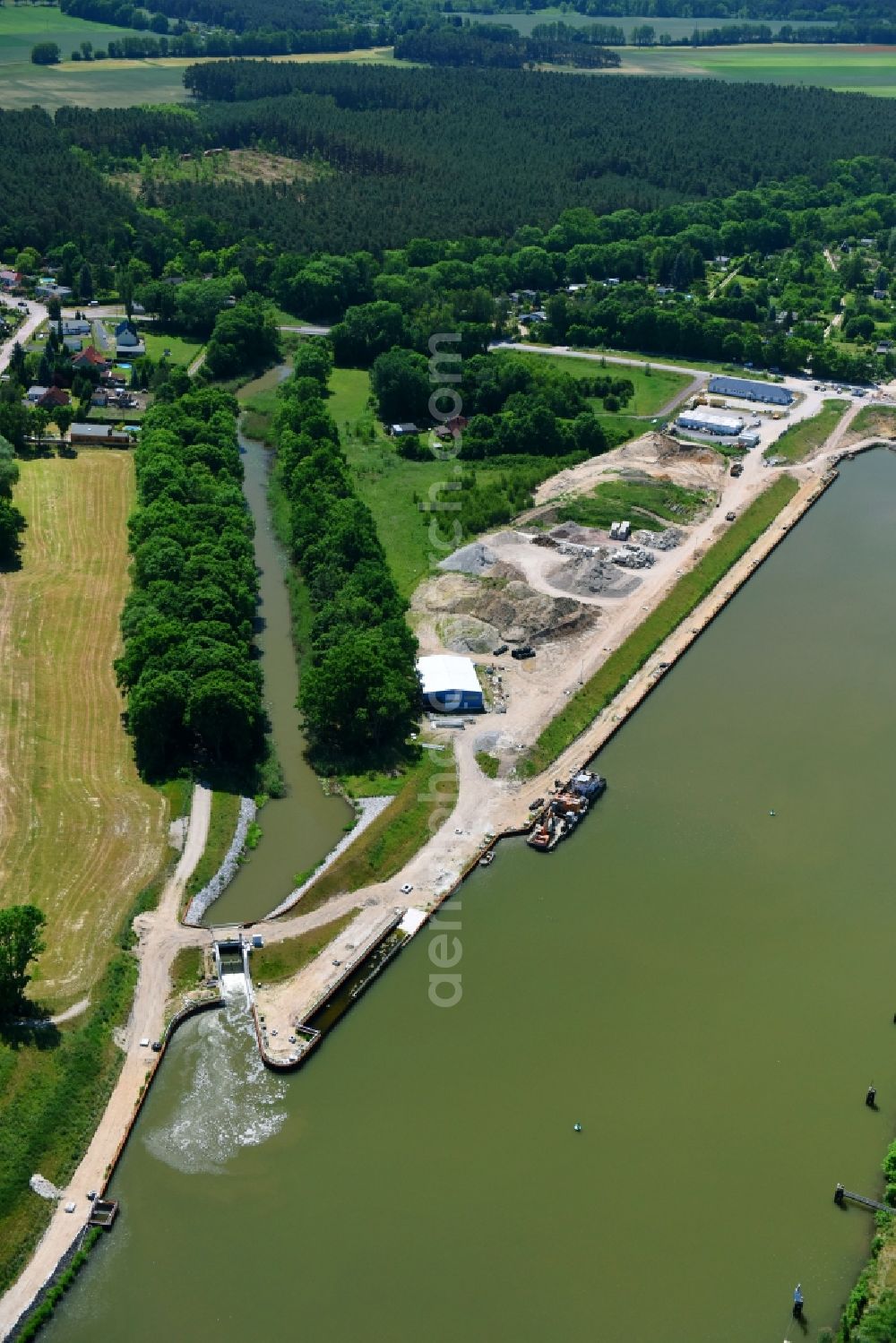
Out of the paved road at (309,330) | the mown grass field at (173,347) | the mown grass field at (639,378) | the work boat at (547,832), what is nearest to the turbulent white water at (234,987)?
the work boat at (547,832)

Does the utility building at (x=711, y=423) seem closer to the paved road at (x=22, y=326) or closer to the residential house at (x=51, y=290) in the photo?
the paved road at (x=22, y=326)

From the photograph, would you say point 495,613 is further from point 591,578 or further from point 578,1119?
point 578,1119

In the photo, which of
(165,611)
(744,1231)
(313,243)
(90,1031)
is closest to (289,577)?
(165,611)

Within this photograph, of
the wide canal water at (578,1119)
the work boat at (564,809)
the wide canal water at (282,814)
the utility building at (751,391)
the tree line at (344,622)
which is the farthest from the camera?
the utility building at (751,391)

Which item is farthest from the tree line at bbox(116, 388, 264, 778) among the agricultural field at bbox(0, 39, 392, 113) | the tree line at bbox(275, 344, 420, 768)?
the agricultural field at bbox(0, 39, 392, 113)

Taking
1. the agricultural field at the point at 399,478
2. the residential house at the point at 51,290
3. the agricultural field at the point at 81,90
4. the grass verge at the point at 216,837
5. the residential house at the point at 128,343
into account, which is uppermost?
the agricultural field at the point at 81,90

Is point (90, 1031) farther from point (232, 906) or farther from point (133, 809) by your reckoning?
point (133, 809)

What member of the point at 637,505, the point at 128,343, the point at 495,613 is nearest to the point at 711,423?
the point at 637,505
